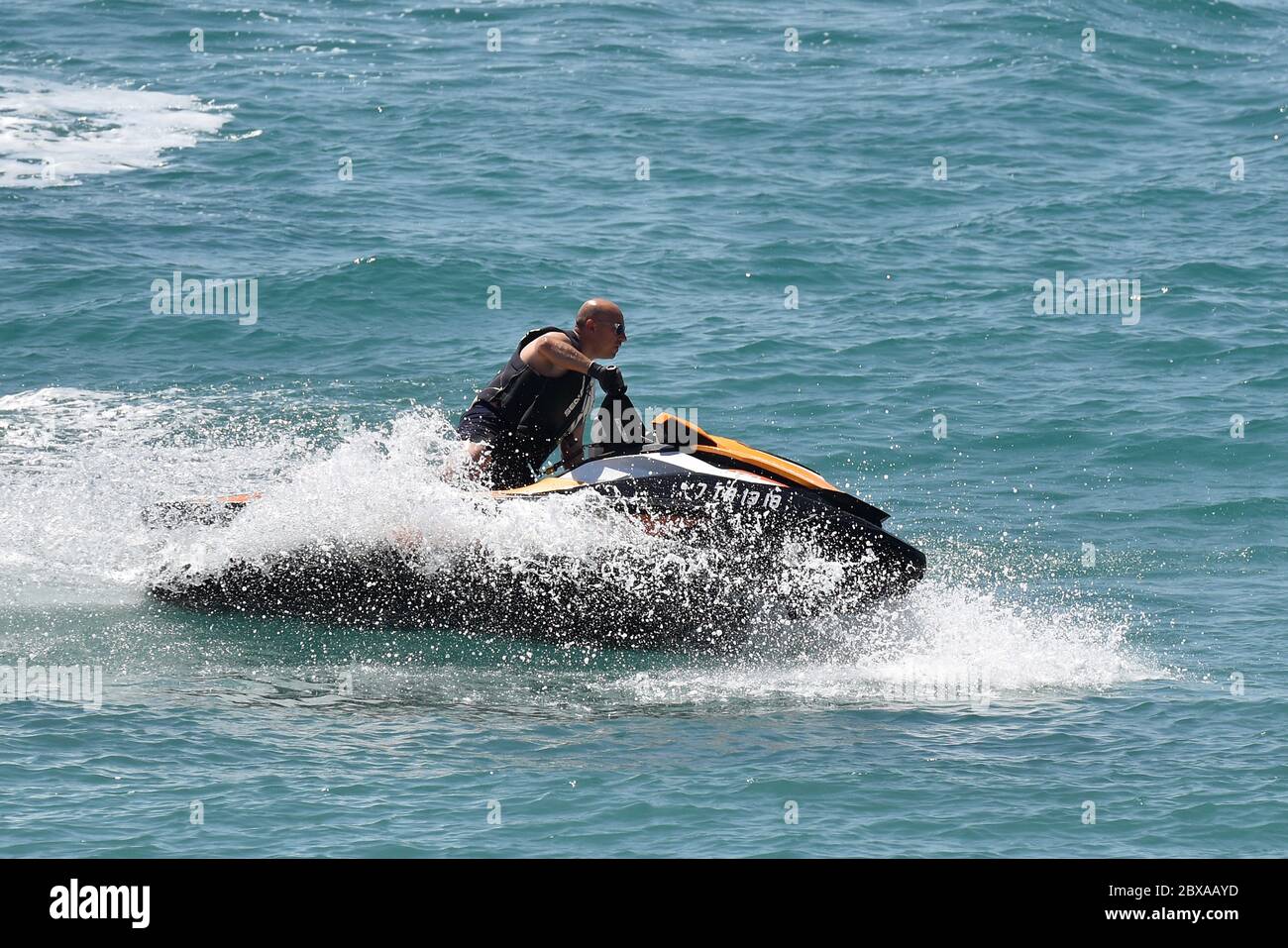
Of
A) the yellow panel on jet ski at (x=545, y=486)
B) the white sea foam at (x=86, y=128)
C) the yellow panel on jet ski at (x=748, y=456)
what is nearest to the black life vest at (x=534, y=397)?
the yellow panel on jet ski at (x=545, y=486)

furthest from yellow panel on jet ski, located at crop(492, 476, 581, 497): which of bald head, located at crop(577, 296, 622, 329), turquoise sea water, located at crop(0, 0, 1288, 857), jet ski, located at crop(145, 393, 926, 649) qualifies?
bald head, located at crop(577, 296, 622, 329)

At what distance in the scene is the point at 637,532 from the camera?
9508 millimetres

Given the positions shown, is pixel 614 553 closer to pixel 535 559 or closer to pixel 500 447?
pixel 535 559

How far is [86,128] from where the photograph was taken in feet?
77.0

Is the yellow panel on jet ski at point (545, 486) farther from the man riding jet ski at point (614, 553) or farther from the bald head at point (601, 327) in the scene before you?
the bald head at point (601, 327)

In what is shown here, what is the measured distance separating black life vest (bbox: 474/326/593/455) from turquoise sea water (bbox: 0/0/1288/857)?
590mm

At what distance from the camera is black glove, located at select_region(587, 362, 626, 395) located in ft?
30.6

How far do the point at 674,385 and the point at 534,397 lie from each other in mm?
6112

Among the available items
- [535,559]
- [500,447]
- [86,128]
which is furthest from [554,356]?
[86,128]

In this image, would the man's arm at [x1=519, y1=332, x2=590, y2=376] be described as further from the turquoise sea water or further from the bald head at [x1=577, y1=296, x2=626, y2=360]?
the turquoise sea water

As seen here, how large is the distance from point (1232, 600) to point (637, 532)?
165 inches

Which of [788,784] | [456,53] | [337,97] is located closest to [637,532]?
[788,784]

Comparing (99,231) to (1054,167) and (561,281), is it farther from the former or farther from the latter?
(1054,167)

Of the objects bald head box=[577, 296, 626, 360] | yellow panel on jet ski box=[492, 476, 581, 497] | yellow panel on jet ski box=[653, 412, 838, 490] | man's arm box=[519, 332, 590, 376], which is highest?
bald head box=[577, 296, 626, 360]
